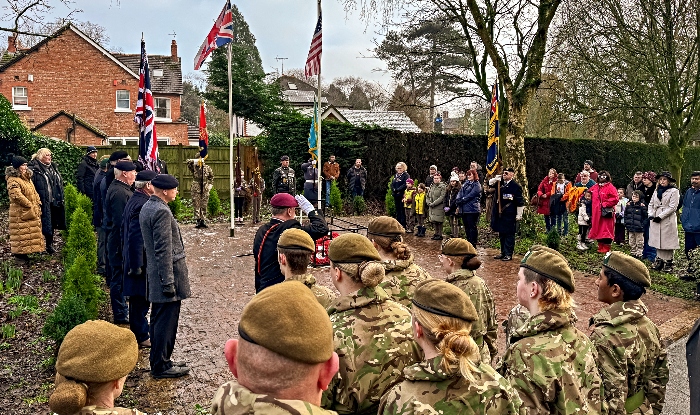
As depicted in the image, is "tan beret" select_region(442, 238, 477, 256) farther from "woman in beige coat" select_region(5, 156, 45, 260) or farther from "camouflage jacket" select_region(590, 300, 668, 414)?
"woman in beige coat" select_region(5, 156, 45, 260)

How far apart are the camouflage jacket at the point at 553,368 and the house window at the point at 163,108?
36.9m

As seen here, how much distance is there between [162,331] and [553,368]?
4.01 m

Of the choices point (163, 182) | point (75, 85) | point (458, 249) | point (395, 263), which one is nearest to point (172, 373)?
point (163, 182)

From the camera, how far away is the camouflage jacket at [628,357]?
338 centimetres

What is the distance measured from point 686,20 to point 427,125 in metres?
24.7

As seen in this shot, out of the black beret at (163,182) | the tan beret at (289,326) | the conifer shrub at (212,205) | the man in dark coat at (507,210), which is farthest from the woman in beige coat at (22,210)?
the tan beret at (289,326)

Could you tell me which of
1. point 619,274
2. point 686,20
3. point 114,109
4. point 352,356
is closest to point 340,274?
point 352,356

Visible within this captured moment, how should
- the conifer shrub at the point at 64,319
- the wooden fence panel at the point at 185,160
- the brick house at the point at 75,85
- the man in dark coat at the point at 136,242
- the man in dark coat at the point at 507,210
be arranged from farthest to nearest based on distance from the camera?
the brick house at the point at 75,85 < the wooden fence panel at the point at 185,160 < the man in dark coat at the point at 507,210 < the man in dark coat at the point at 136,242 < the conifer shrub at the point at 64,319

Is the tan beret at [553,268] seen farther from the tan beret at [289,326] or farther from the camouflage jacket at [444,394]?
the tan beret at [289,326]

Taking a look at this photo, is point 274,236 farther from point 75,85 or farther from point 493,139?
point 75,85

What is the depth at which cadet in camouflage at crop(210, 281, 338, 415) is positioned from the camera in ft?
5.43

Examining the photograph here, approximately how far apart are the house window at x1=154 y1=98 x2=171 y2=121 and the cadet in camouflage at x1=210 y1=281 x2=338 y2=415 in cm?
3767

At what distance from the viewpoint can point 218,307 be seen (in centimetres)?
854

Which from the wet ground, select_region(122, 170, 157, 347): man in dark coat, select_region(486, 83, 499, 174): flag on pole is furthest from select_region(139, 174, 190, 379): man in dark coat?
select_region(486, 83, 499, 174): flag on pole
